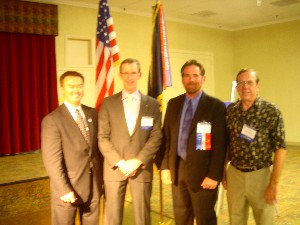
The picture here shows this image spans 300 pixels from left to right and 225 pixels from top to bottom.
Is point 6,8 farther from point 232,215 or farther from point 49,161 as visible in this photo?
point 232,215

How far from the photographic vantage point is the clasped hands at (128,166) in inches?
93.4

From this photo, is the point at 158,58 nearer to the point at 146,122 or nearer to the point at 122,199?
the point at 146,122

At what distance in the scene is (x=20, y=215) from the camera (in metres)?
3.60

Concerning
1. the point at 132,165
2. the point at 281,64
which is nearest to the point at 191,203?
the point at 132,165

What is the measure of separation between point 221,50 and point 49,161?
26.7 feet

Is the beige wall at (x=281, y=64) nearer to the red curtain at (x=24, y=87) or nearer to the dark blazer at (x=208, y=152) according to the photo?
the red curtain at (x=24, y=87)

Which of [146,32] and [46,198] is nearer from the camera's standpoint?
[46,198]

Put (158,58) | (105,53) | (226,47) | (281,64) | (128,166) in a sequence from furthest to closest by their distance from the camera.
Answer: (226,47) → (281,64) → (105,53) → (158,58) → (128,166)

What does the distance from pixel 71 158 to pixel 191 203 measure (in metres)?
0.95

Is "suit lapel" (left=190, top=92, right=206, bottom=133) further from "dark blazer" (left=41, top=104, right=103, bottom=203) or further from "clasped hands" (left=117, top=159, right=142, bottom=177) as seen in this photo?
"dark blazer" (left=41, top=104, right=103, bottom=203)

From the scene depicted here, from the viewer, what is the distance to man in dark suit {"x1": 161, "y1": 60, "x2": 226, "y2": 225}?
7.52 ft

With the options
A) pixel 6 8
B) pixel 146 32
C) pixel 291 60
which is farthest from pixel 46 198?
pixel 291 60

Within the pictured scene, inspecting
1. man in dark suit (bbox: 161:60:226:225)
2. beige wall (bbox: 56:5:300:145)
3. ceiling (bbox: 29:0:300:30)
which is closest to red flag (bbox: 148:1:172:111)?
man in dark suit (bbox: 161:60:226:225)

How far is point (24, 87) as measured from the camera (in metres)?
6.13
